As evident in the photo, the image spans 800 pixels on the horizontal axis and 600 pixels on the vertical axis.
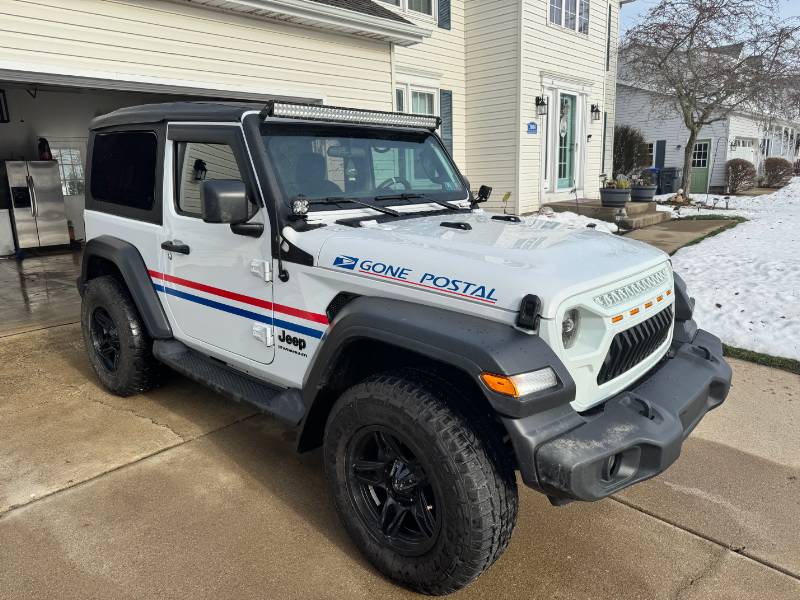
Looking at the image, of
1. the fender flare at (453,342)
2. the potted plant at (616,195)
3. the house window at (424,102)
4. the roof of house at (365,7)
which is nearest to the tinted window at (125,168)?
the fender flare at (453,342)

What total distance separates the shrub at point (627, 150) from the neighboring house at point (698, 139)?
1187 millimetres

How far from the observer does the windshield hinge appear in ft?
9.55

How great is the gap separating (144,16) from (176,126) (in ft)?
14.1

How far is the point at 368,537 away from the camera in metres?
2.50

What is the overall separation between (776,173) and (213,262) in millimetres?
28957

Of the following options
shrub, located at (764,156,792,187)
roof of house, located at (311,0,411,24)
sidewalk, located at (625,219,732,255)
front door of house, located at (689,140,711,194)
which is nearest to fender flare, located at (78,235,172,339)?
roof of house, located at (311,0,411,24)

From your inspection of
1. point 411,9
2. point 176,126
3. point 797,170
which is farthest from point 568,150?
point 797,170

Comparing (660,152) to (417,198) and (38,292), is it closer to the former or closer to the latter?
(38,292)

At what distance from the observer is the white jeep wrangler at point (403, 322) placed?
210 centimetres

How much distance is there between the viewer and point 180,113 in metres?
3.47

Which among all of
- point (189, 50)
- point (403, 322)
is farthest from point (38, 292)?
point (403, 322)

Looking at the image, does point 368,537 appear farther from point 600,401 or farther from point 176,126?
point 176,126

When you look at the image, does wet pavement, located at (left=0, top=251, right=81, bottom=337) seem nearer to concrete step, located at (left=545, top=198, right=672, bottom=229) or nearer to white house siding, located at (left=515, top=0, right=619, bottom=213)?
white house siding, located at (left=515, top=0, right=619, bottom=213)

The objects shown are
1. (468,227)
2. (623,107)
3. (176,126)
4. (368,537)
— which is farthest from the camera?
(623,107)
